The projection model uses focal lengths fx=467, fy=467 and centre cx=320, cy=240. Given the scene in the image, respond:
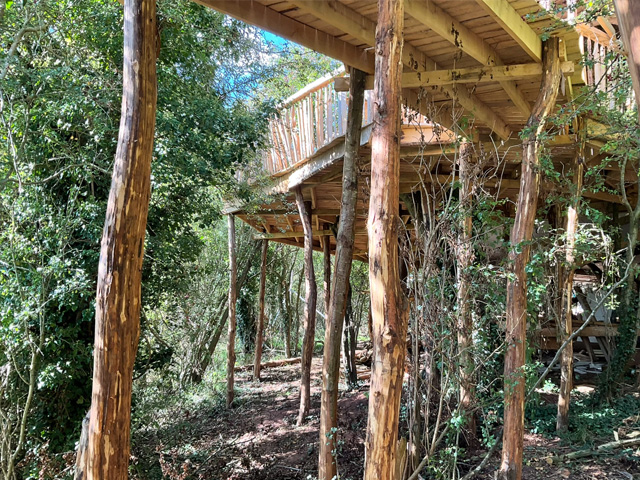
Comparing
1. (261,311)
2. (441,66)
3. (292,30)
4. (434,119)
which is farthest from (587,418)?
(261,311)

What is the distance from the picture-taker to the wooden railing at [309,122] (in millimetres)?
7094

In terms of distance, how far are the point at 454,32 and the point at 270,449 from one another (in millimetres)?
6492

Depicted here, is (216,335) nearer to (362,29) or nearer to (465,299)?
(465,299)

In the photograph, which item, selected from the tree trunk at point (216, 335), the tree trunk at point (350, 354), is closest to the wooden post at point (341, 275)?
the tree trunk at point (350, 354)

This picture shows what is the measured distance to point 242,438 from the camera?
814cm

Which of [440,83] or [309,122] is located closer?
[440,83]

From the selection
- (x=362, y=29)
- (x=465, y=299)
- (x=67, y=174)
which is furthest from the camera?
(x=67, y=174)

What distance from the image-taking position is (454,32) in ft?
13.9

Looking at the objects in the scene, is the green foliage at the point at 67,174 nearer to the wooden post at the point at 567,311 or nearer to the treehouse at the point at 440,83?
the treehouse at the point at 440,83

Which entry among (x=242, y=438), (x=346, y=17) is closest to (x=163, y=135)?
(x=346, y=17)

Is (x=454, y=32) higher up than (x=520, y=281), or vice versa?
(x=454, y=32)

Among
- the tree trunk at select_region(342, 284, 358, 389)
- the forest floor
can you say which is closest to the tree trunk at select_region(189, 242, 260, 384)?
the forest floor

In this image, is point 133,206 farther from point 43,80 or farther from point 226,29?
point 226,29

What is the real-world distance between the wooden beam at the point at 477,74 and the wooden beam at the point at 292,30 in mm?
518
